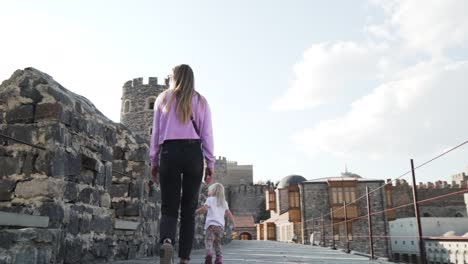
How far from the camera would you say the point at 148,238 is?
19.0ft

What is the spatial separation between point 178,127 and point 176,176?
13.6 inches

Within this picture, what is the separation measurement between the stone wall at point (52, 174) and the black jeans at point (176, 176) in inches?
40.0

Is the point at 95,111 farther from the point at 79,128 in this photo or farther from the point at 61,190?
the point at 61,190

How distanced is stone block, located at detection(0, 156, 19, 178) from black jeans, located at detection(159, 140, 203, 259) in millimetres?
1541

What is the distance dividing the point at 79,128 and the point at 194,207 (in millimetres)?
1702

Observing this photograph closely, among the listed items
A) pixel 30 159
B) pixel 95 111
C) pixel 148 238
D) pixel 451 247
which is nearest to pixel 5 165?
pixel 30 159

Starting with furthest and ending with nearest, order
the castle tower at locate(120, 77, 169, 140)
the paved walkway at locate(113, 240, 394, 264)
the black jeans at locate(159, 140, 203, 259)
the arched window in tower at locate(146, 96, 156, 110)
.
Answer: the arched window in tower at locate(146, 96, 156, 110)
the castle tower at locate(120, 77, 169, 140)
the paved walkway at locate(113, 240, 394, 264)
the black jeans at locate(159, 140, 203, 259)

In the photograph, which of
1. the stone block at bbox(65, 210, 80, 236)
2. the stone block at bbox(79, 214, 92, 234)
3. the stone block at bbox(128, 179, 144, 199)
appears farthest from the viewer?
the stone block at bbox(128, 179, 144, 199)

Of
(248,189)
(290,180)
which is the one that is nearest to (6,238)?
(290,180)

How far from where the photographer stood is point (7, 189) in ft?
11.3

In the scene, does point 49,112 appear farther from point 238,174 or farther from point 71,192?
point 238,174

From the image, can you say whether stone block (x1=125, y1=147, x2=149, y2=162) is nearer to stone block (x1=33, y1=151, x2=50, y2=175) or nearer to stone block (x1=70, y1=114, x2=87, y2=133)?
stone block (x1=70, y1=114, x2=87, y2=133)

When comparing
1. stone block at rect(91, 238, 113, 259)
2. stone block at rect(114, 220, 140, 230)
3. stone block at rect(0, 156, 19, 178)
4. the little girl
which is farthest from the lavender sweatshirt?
stone block at rect(114, 220, 140, 230)

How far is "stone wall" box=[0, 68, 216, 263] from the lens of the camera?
10.1 ft
